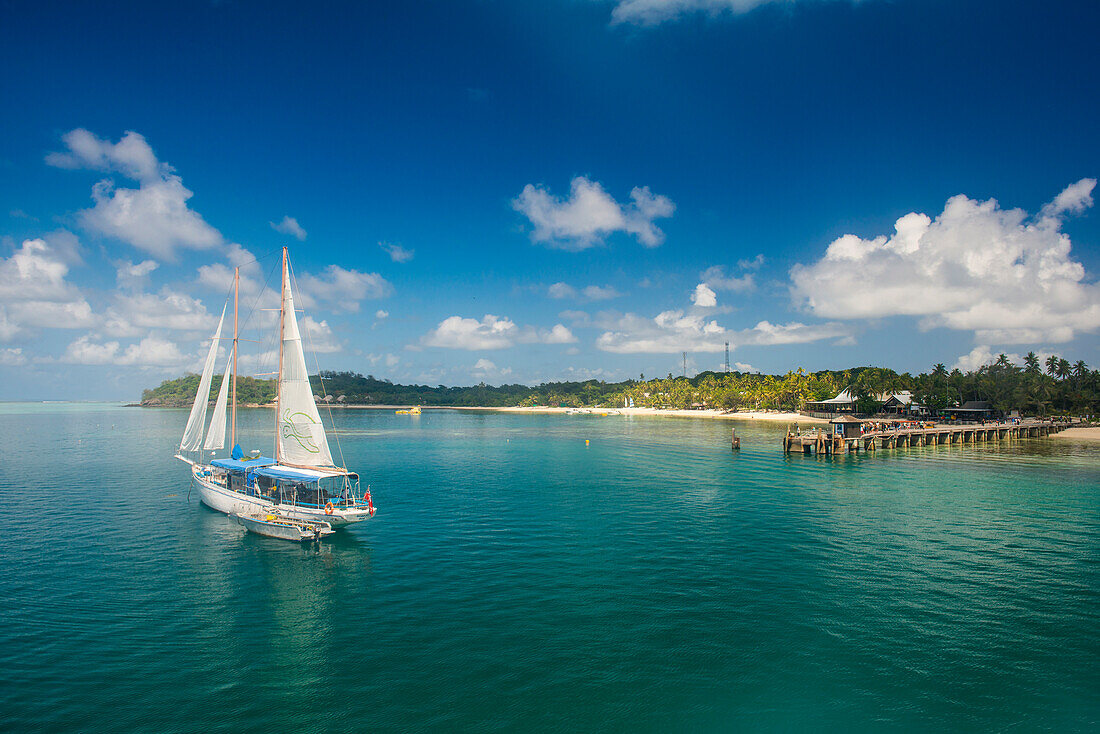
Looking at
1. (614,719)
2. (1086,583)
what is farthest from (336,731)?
(1086,583)

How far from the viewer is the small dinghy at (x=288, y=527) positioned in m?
29.7

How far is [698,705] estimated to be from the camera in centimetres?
1509

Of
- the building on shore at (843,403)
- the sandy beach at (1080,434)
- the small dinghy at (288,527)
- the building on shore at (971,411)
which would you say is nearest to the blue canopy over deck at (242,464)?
the small dinghy at (288,527)

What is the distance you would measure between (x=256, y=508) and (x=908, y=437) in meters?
88.4

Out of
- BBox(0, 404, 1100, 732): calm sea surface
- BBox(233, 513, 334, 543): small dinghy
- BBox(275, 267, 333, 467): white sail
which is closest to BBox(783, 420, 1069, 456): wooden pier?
BBox(0, 404, 1100, 732): calm sea surface

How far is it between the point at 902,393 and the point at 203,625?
156 m

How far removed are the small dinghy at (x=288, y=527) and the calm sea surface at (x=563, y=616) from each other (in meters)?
0.77

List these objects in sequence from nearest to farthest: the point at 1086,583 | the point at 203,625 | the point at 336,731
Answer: the point at 336,731 → the point at 203,625 → the point at 1086,583

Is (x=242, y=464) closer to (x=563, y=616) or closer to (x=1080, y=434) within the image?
(x=563, y=616)

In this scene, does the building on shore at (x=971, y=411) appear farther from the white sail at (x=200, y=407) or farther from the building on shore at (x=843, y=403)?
the white sail at (x=200, y=407)

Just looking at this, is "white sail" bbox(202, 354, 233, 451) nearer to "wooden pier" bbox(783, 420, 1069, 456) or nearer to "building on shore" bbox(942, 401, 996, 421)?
"wooden pier" bbox(783, 420, 1069, 456)

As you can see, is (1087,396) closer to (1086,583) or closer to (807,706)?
(1086,583)

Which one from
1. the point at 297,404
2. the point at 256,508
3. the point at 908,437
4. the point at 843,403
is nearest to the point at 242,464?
the point at 256,508

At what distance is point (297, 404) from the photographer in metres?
33.2
